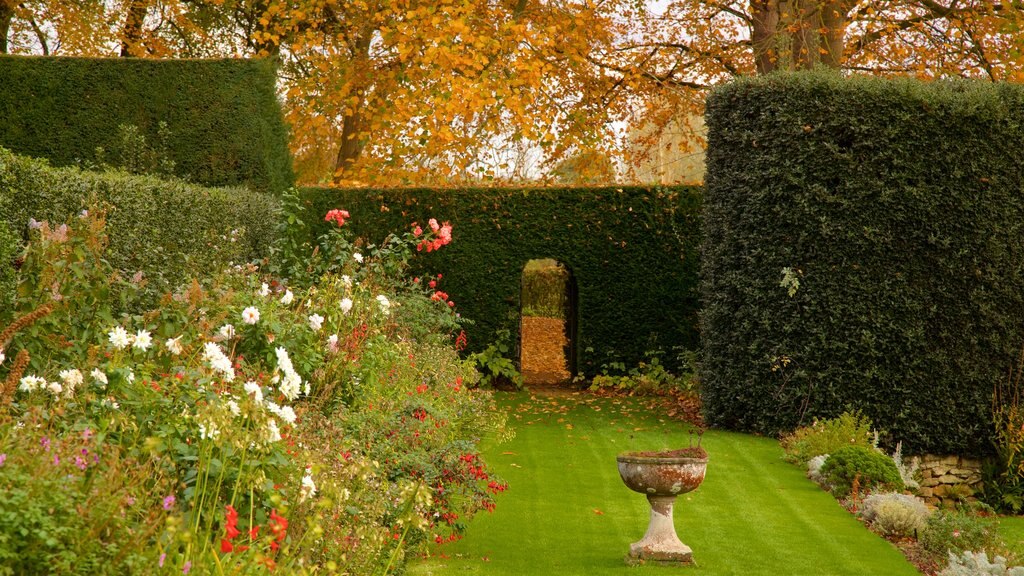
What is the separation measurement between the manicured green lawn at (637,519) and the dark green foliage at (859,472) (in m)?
0.19

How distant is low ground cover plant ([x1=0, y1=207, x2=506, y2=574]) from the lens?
3.15m

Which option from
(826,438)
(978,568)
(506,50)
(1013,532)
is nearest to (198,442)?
(978,568)

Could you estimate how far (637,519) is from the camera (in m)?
7.76

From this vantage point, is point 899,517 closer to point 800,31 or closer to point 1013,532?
point 1013,532

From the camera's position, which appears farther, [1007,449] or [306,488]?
[1007,449]

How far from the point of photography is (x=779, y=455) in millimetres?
10328

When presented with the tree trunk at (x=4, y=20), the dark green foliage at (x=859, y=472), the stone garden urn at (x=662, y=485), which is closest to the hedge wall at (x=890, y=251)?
the dark green foliage at (x=859, y=472)

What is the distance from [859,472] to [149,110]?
10.0 meters

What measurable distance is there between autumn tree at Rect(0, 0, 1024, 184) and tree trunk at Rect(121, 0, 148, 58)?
42 millimetres

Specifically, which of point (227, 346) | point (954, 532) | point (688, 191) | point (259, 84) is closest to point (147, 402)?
point (227, 346)

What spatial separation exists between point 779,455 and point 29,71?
10513 millimetres

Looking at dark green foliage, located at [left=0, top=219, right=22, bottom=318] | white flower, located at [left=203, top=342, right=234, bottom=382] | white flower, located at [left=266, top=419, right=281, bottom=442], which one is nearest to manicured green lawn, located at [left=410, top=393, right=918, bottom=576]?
white flower, located at [left=203, top=342, right=234, bottom=382]

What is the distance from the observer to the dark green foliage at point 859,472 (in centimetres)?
893

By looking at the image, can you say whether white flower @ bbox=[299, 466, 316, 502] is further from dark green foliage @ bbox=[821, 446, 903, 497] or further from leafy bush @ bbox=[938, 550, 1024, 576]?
dark green foliage @ bbox=[821, 446, 903, 497]
